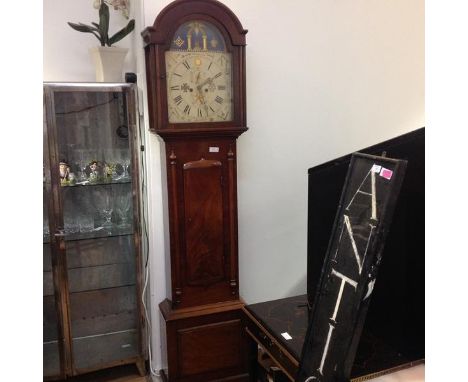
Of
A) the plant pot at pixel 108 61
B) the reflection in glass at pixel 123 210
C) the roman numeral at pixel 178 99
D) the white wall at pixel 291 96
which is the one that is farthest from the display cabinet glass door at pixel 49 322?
the roman numeral at pixel 178 99

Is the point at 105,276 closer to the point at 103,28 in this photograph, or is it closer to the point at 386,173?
the point at 103,28

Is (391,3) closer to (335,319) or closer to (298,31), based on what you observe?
(298,31)

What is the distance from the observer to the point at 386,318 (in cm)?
152

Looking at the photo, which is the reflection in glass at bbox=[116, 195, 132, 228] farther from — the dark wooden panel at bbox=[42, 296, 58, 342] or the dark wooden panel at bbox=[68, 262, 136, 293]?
the dark wooden panel at bbox=[42, 296, 58, 342]

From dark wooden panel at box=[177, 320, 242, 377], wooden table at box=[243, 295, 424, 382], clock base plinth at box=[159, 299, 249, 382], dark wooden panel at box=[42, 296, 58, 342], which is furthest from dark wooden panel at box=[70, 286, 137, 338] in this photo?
wooden table at box=[243, 295, 424, 382]

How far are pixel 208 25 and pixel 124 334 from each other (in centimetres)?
180

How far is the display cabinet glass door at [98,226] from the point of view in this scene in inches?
101

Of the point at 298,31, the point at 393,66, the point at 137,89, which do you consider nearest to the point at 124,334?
the point at 137,89

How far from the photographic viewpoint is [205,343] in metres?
2.44

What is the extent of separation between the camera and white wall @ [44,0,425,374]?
2611 millimetres

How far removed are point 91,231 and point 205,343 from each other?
908mm

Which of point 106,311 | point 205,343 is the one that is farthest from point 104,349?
point 205,343

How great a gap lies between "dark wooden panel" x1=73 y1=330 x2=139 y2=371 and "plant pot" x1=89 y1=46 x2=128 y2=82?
A: 147 cm
